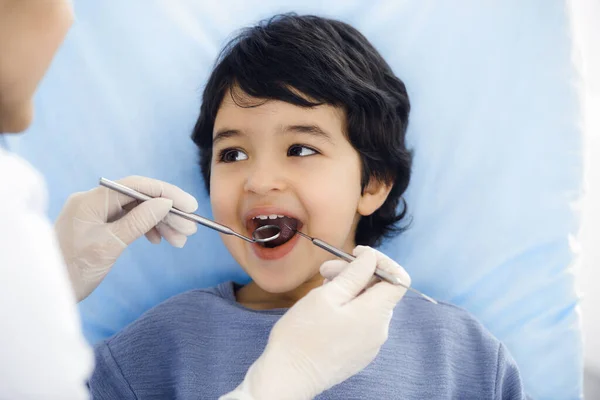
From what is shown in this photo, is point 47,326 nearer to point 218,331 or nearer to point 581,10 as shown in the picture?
point 218,331

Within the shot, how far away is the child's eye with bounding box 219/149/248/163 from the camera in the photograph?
1.27 meters

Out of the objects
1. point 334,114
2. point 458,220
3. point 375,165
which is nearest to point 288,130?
point 334,114

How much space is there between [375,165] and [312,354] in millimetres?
505

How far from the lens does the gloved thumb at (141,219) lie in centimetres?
116

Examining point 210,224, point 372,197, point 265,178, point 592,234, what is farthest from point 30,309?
point 592,234

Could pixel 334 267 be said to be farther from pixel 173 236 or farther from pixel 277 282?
pixel 173 236

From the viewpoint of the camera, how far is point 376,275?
1.07m

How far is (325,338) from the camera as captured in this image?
99 centimetres

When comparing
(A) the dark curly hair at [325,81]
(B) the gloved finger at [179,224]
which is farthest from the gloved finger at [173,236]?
(A) the dark curly hair at [325,81]

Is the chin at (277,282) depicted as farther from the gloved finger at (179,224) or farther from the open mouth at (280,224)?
the gloved finger at (179,224)

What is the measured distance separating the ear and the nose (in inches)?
9.3

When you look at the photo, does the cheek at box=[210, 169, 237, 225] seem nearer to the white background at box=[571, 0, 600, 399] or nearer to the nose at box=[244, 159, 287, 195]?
the nose at box=[244, 159, 287, 195]

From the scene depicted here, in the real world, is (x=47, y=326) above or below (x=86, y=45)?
below

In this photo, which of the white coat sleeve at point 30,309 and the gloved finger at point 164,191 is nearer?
the white coat sleeve at point 30,309
